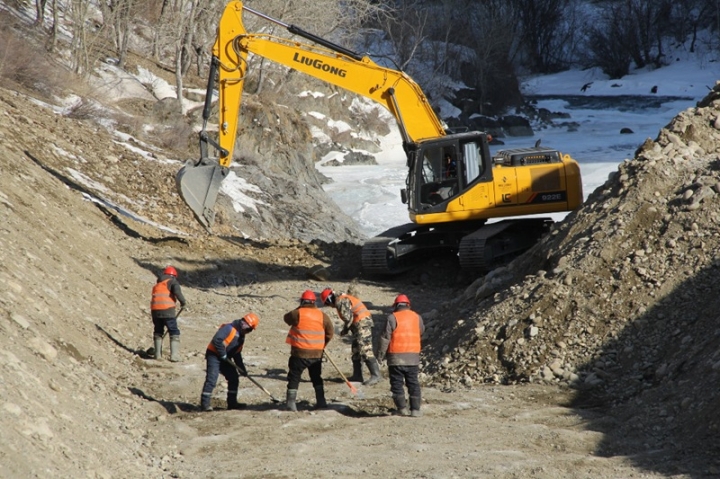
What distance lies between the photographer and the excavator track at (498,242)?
16.4 m

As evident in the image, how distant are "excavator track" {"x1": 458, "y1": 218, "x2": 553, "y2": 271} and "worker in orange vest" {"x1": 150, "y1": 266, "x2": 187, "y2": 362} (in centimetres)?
603

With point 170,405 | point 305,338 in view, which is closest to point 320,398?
point 305,338

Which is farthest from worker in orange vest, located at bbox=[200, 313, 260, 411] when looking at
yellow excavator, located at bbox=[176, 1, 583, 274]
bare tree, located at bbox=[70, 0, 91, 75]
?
bare tree, located at bbox=[70, 0, 91, 75]

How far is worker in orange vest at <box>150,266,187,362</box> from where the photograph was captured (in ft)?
39.3

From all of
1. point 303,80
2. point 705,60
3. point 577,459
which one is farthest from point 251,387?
point 705,60

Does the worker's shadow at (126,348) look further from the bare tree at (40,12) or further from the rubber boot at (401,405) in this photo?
the bare tree at (40,12)

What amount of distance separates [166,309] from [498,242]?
23.2 feet

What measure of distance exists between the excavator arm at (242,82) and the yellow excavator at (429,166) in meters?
0.02

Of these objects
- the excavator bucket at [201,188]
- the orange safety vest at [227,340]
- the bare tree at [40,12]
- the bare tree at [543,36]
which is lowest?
the orange safety vest at [227,340]

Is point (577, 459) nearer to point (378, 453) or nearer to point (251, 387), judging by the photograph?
point (378, 453)

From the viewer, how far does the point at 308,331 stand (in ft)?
32.7

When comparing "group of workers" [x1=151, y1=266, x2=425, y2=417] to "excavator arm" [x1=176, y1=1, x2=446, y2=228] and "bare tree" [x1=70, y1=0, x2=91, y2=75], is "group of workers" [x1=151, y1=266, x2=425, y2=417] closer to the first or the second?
"excavator arm" [x1=176, y1=1, x2=446, y2=228]

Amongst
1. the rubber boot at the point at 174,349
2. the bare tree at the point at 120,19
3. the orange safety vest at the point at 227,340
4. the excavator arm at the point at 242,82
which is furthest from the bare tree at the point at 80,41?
the orange safety vest at the point at 227,340

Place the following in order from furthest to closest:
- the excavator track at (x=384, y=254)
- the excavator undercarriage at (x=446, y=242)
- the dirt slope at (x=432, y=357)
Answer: the excavator track at (x=384, y=254) → the excavator undercarriage at (x=446, y=242) → the dirt slope at (x=432, y=357)
